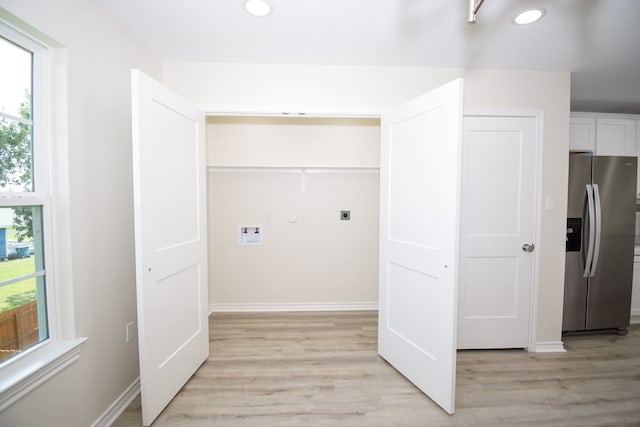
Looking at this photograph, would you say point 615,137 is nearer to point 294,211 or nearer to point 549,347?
point 549,347

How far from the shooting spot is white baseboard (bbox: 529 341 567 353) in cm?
227

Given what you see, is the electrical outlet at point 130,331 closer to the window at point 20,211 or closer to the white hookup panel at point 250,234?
the window at point 20,211

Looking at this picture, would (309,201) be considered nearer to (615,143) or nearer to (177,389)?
(177,389)

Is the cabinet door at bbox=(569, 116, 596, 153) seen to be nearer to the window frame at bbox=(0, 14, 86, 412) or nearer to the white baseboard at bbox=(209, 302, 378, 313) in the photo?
the white baseboard at bbox=(209, 302, 378, 313)

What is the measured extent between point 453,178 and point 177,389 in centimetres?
221

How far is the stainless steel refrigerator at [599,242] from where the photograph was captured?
2.44 meters

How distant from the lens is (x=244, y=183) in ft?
10.1

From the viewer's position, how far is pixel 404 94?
87.1 inches

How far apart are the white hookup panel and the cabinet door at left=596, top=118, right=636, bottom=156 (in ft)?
12.7

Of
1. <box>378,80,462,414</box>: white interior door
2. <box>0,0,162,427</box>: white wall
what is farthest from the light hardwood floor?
<box>0,0,162,427</box>: white wall

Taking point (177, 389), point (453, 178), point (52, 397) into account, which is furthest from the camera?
point (177, 389)

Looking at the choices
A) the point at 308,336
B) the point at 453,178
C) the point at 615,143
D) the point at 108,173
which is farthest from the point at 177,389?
the point at 615,143

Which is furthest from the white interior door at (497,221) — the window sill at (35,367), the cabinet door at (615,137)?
the window sill at (35,367)


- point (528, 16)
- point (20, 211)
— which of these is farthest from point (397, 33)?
point (20, 211)
